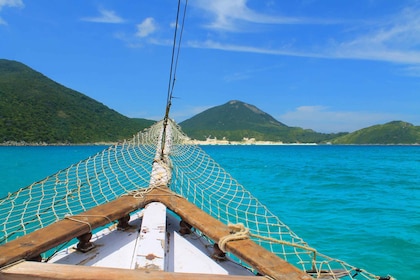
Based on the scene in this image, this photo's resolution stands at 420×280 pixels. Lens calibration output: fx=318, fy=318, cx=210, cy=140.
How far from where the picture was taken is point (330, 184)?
1697 cm

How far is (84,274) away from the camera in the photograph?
1.37m

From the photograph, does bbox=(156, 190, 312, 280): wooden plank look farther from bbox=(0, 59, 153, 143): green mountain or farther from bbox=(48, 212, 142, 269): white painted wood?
bbox=(0, 59, 153, 143): green mountain

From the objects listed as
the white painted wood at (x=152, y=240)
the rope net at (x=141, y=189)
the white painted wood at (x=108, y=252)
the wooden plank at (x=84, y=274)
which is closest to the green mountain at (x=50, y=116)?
the rope net at (x=141, y=189)

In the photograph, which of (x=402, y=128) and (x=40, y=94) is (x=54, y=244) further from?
(x=402, y=128)

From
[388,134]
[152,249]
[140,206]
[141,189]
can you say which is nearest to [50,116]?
[141,189]

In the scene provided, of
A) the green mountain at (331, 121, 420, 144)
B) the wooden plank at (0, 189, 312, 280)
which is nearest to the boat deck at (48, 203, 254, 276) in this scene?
the wooden plank at (0, 189, 312, 280)

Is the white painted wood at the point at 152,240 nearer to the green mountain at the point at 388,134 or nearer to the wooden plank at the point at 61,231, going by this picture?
the wooden plank at the point at 61,231

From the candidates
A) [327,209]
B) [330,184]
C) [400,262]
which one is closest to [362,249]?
[400,262]

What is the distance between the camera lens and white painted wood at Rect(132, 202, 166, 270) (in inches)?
62.4

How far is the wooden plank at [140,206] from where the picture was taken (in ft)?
5.21

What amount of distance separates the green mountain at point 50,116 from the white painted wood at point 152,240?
262 ft

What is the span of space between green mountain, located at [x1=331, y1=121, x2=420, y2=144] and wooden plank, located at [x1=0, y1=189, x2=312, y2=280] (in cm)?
14155

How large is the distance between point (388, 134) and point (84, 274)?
145086 millimetres

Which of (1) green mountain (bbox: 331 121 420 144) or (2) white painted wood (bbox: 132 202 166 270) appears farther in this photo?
(1) green mountain (bbox: 331 121 420 144)
